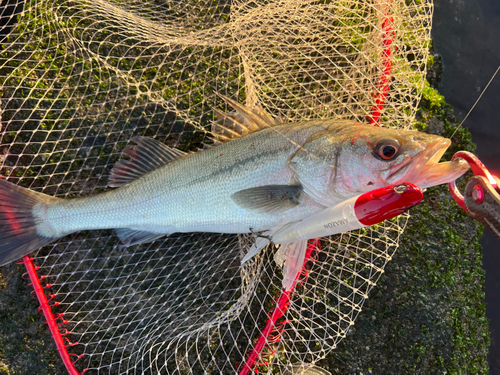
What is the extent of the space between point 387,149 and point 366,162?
0.15m

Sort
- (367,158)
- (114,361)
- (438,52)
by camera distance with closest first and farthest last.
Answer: (367,158), (114,361), (438,52)

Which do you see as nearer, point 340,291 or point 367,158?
point 367,158

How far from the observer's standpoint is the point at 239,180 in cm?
237

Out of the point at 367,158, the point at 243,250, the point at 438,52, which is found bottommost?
the point at 243,250

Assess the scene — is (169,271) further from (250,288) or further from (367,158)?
(367,158)

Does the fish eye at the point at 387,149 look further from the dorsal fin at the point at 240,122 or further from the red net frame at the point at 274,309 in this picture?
the dorsal fin at the point at 240,122

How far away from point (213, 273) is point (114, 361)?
43.7 inches

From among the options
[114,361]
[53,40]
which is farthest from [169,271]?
[53,40]

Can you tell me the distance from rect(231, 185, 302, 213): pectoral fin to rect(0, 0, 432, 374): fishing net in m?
0.69

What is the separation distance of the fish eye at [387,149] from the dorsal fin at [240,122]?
79cm

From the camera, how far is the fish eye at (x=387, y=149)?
6.70 feet

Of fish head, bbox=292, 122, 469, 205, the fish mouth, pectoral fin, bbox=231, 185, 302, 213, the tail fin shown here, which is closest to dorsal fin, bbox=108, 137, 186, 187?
the tail fin

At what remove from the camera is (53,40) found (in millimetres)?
2957

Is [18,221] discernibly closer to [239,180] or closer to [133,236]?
[133,236]
